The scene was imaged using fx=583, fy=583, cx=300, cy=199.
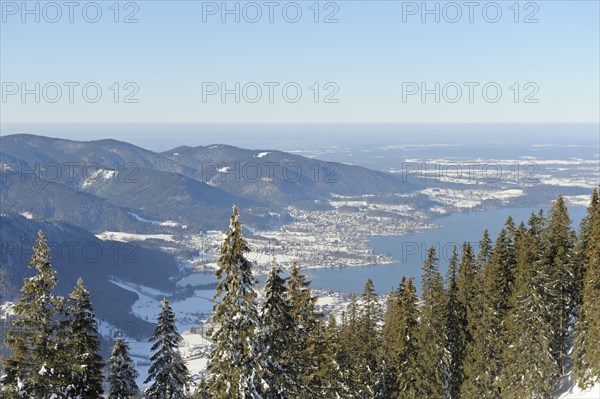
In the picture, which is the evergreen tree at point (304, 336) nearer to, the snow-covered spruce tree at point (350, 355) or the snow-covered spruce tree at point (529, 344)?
the snow-covered spruce tree at point (350, 355)

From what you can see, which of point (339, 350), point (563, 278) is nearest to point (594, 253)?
point (563, 278)

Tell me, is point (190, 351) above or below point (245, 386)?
below

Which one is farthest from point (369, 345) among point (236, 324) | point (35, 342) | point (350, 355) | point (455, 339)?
point (35, 342)

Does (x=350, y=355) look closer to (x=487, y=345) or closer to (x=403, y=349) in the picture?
(x=403, y=349)

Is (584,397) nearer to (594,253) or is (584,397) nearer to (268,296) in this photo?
(594,253)

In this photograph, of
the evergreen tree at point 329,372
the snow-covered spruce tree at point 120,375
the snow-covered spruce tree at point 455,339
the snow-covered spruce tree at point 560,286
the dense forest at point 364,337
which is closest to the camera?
the dense forest at point 364,337

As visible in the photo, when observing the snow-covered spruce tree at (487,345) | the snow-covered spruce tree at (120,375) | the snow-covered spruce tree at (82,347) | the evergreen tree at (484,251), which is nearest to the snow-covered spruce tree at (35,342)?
the snow-covered spruce tree at (82,347)

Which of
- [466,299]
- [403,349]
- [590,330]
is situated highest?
[590,330]
